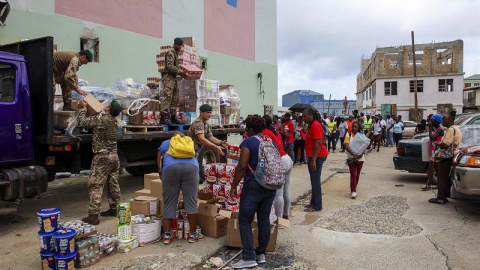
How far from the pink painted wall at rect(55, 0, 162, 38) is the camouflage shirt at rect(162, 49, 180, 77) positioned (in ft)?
14.0

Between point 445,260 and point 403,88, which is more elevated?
point 403,88

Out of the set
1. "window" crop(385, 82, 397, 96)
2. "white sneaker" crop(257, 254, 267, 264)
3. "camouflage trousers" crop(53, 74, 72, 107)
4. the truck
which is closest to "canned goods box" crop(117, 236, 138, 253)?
"white sneaker" crop(257, 254, 267, 264)

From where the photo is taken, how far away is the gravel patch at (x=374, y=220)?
5570 mm

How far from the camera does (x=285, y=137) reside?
10969mm

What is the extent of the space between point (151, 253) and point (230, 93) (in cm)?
588

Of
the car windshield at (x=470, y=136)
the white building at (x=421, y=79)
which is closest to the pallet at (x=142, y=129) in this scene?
the car windshield at (x=470, y=136)

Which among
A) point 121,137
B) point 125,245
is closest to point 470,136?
point 121,137

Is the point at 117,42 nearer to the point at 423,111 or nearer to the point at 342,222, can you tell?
the point at 342,222

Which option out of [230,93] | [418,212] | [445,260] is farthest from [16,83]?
Answer: [418,212]

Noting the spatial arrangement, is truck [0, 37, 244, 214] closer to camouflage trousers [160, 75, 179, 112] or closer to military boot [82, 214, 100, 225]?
military boot [82, 214, 100, 225]

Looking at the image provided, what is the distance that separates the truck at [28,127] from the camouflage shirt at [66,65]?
541 millimetres

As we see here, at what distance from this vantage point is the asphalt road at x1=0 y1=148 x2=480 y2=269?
4355mm

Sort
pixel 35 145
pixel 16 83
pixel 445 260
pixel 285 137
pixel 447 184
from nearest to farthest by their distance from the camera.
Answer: pixel 445 260
pixel 16 83
pixel 35 145
pixel 447 184
pixel 285 137

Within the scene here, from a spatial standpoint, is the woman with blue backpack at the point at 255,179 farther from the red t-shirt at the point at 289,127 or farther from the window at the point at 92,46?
the window at the point at 92,46
